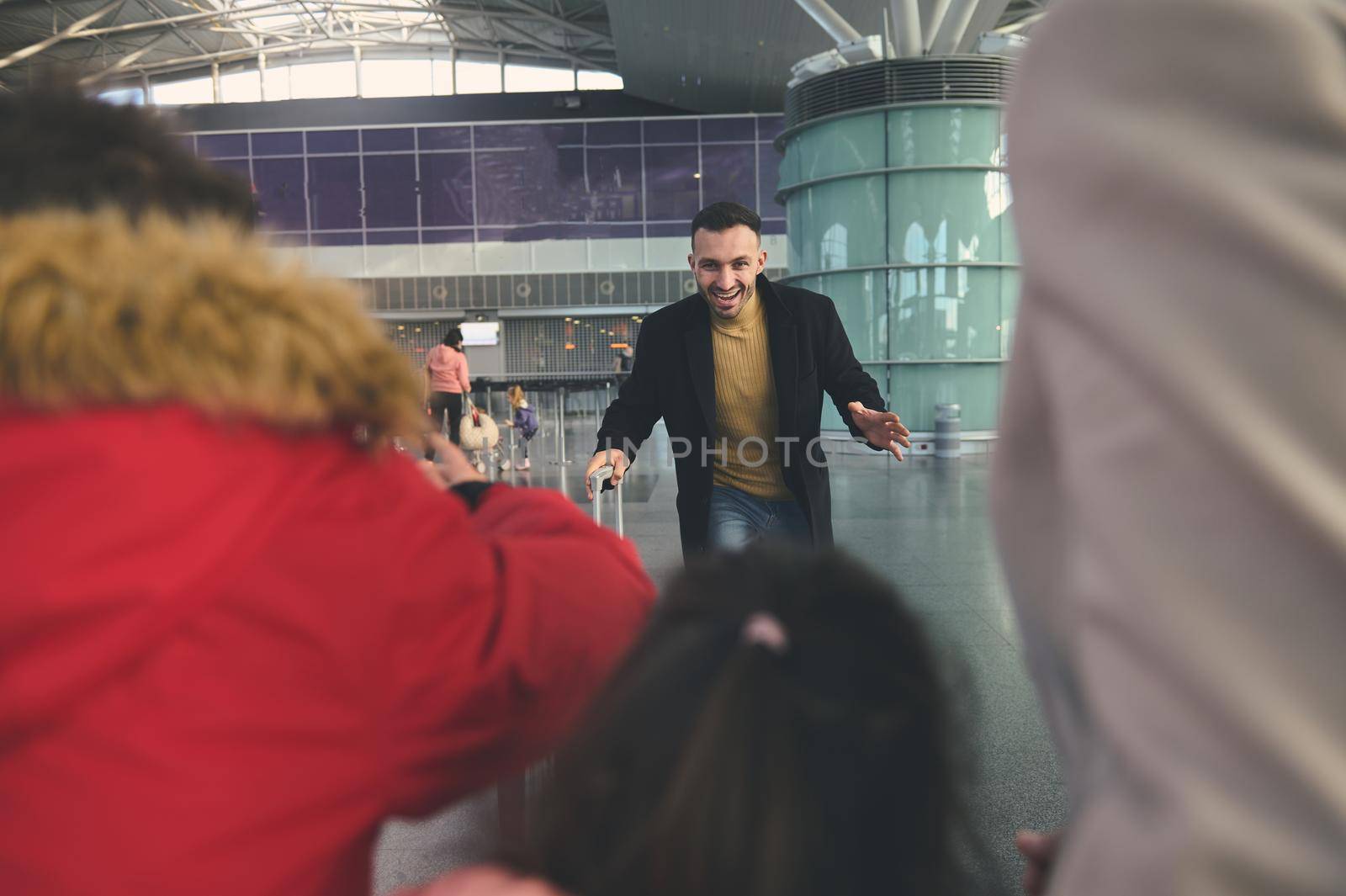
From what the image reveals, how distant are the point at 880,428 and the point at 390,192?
30.8 m

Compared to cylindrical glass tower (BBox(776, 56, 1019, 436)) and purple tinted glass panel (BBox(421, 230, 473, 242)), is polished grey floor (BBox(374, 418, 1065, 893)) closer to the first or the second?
cylindrical glass tower (BBox(776, 56, 1019, 436))

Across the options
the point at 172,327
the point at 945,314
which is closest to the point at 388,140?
the point at 945,314

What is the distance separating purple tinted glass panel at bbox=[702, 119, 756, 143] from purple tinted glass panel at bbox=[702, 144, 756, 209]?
0.21 m

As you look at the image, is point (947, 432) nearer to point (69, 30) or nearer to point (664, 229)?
point (664, 229)

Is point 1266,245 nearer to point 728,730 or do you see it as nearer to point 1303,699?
point 1303,699

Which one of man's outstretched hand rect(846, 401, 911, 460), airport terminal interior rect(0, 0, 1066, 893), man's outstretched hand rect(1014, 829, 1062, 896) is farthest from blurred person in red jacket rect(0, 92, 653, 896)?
airport terminal interior rect(0, 0, 1066, 893)

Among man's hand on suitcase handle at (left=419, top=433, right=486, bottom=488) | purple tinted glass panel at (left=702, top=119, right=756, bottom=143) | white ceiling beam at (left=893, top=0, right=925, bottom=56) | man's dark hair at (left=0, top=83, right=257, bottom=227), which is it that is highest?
purple tinted glass panel at (left=702, top=119, right=756, bottom=143)

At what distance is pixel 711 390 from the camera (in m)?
3.60

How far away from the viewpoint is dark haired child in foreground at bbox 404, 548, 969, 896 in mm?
761

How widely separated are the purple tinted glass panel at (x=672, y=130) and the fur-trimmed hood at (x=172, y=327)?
31.0m

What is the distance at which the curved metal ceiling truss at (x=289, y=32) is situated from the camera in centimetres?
3198

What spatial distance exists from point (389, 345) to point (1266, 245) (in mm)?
725

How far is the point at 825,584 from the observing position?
85 cm

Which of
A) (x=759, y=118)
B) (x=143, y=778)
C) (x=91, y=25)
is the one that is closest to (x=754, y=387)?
(x=143, y=778)
